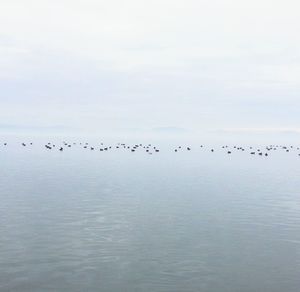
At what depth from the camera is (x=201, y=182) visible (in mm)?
71062

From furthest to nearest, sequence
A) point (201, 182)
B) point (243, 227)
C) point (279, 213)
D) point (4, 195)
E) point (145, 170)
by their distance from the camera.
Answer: point (145, 170)
point (201, 182)
point (4, 195)
point (279, 213)
point (243, 227)

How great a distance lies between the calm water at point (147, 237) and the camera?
2608 cm

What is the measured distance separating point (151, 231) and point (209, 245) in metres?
5.24

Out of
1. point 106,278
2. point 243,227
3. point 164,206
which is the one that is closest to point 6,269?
point 106,278

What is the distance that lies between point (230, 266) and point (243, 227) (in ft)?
36.6

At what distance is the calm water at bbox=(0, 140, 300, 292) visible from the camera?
26.1 m

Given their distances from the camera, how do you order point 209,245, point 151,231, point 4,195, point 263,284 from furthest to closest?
point 4,195 < point 151,231 < point 209,245 < point 263,284

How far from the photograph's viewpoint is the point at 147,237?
35031 millimetres

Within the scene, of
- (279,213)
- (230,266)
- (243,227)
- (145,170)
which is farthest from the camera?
(145,170)

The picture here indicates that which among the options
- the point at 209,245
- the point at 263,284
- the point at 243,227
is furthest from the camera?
the point at 243,227

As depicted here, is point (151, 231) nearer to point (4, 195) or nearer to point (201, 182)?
point (4, 195)

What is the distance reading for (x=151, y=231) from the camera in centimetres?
3691

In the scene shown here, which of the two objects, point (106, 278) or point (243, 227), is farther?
point (243, 227)

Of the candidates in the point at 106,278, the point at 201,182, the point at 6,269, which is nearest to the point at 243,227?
the point at 106,278
